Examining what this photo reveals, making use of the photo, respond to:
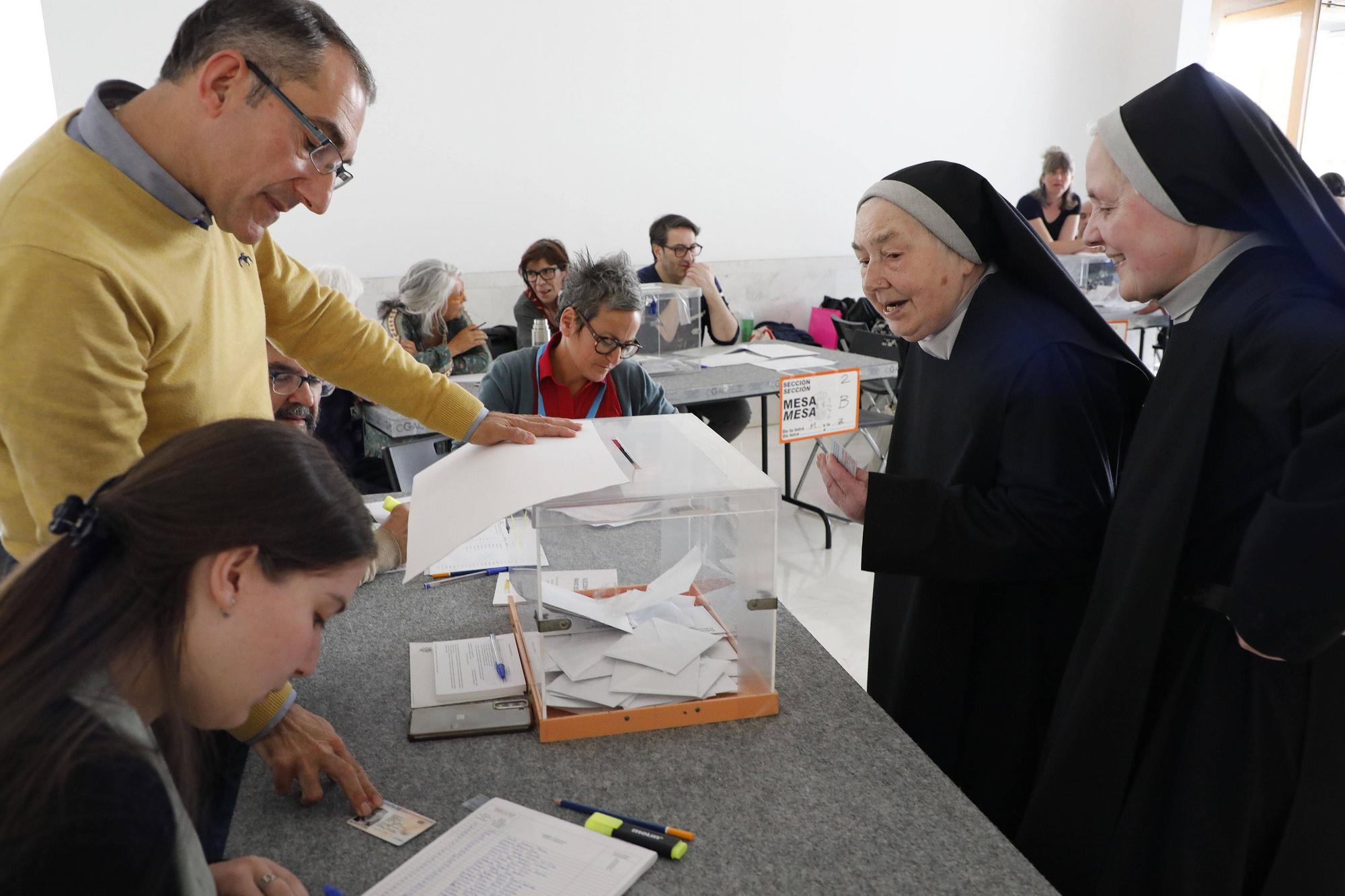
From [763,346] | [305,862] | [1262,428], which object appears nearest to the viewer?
[305,862]

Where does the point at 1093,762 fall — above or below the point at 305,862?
below

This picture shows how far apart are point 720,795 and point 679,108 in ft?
19.9

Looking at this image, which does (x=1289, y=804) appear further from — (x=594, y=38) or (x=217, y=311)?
→ (x=594, y=38)

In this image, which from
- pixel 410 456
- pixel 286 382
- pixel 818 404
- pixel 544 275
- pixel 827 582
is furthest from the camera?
pixel 544 275

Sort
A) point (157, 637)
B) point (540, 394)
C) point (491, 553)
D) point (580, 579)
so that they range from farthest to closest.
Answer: point (540, 394) < point (491, 553) < point (580, 579) < point (157, 637)

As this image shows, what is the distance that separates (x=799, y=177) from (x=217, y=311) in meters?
6.19

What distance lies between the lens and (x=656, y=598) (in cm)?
152

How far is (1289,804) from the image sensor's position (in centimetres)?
137

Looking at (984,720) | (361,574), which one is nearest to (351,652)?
(361,574)

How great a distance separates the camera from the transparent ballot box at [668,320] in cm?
489

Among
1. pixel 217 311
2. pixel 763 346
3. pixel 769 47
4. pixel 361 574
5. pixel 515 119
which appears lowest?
pixel 763 346

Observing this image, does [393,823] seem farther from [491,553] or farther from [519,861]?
[491,553]

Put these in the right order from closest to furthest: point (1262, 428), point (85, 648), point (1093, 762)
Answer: point (85, 648) → point (1262, 428) → point (1093, 762)

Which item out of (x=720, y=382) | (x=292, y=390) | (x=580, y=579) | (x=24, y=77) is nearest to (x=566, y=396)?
(x=292, y=390)
